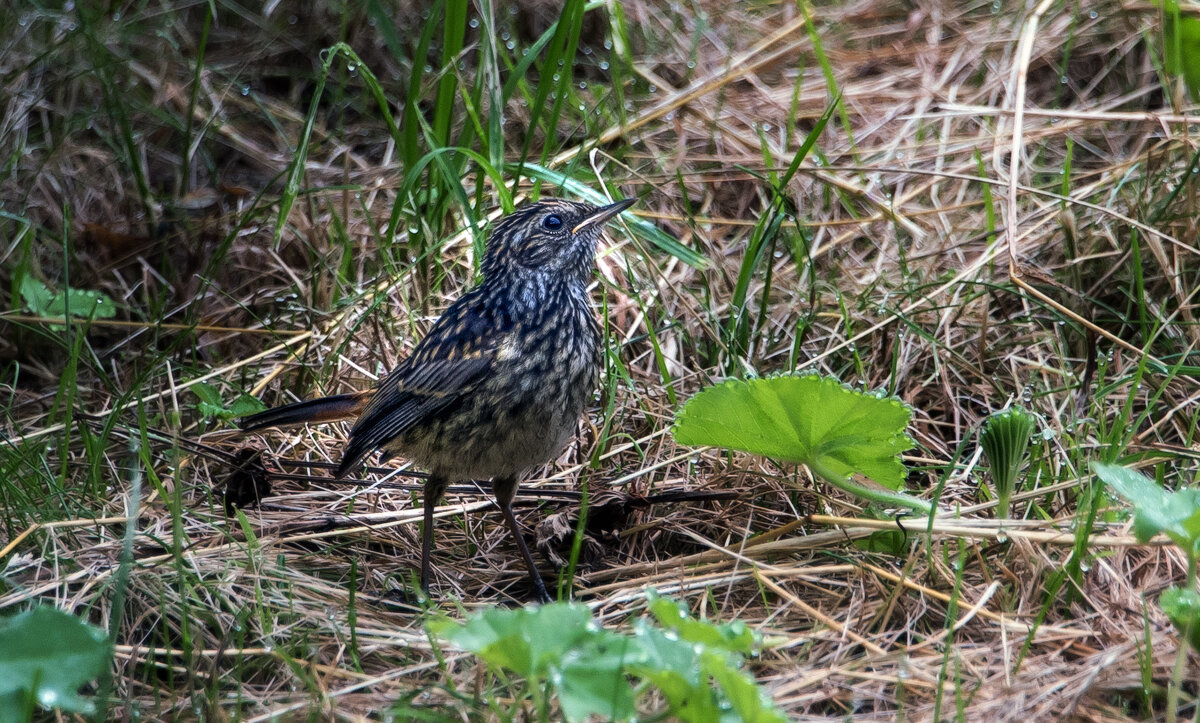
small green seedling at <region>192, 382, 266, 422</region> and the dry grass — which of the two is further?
small green seedling at <region>192, 382, 266, 422</region>

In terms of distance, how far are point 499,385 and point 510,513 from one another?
22.9 inches

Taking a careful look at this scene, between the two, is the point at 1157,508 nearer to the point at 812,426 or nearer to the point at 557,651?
the point at 812,426

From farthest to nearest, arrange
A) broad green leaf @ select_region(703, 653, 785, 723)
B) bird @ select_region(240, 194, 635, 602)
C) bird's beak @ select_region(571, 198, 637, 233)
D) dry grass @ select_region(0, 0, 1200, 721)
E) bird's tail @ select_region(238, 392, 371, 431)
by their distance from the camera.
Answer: bird's beak @ select_region(571, 198, 637, 233), bird's tail @ select_region(238, 392, 371, 431), bird @ select_region(240, 194, 635, 602), dry grass @ select_region(0, 0, 1200, 721), broad green leaf @ select_region(703, 653, 785, 723)

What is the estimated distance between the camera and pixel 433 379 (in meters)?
3.95

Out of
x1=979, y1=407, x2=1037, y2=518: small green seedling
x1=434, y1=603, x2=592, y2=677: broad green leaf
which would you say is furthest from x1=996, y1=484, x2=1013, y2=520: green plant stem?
x1=434, y1=603, x2=592, y2=677: broad green leaf

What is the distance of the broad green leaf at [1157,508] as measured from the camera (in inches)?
105

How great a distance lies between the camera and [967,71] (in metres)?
6.54

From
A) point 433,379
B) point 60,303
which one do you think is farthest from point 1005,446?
point 60,303

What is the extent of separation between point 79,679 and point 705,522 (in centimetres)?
211

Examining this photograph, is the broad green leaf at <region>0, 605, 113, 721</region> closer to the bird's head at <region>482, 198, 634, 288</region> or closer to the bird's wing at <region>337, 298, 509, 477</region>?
the bird's wing at <region>337, 298, 509, 477</region>

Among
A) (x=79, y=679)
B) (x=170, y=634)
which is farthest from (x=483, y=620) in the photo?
(x=170, y=634)

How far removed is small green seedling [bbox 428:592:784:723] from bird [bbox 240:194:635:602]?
140cm

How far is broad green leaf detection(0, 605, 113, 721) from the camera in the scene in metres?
2.62

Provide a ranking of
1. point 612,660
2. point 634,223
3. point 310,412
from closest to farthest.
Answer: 1. point 612,660
2. point 310,412
3. point 634,223
